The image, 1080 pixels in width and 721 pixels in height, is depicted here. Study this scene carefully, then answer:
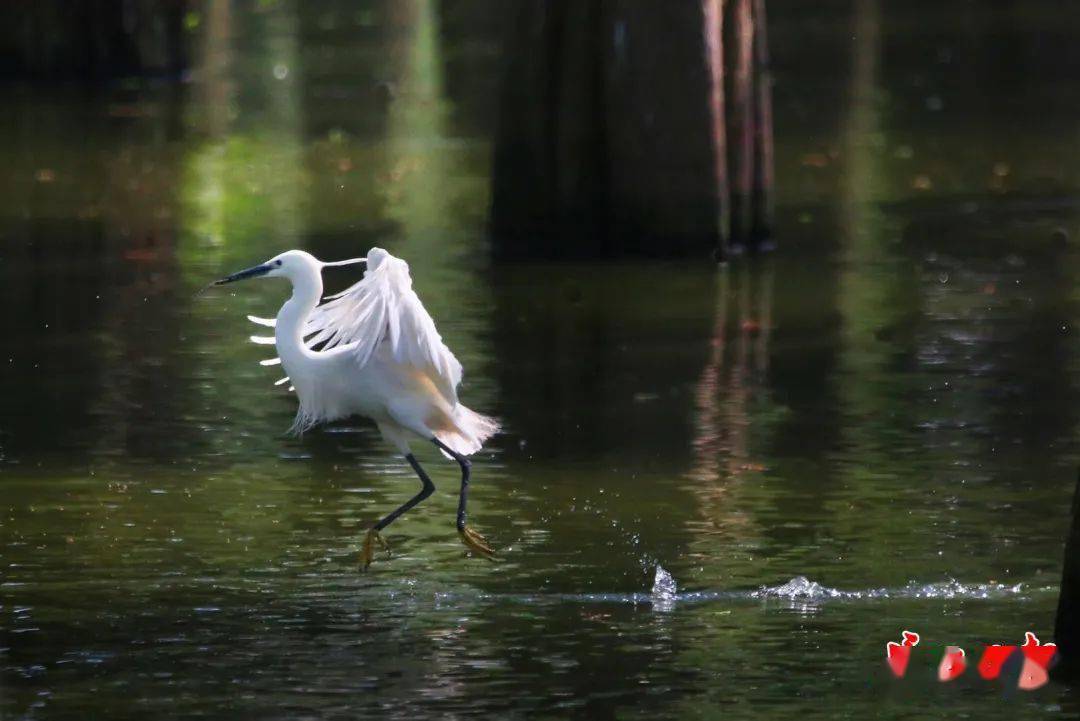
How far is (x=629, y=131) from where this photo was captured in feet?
53.1

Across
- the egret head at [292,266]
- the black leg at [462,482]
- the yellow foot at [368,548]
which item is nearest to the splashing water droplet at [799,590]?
the black leg at [462,482]

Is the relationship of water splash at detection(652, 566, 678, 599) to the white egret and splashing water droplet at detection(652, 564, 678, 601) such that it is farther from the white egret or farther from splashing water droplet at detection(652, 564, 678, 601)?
the white egret

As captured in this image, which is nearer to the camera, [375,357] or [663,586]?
[663,586]

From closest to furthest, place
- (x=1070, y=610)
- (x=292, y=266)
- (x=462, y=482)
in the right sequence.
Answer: (x=1070, y=610), (x=292, y=266), (x=462, y=482)

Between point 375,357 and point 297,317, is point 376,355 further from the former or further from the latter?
point 297,317

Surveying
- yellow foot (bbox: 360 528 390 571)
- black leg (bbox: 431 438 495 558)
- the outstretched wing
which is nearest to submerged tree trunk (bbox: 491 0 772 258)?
the outstretched wing

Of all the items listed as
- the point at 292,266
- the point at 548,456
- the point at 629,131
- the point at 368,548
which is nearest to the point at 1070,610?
the point at 368,548

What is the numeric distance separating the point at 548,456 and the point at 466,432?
107 centimetres

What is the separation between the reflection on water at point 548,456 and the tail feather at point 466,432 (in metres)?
0.26

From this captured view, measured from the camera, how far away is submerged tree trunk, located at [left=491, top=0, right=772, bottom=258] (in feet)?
52.6

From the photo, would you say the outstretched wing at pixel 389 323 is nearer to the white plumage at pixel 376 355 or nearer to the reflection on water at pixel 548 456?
the white plumage at pixel 376 355

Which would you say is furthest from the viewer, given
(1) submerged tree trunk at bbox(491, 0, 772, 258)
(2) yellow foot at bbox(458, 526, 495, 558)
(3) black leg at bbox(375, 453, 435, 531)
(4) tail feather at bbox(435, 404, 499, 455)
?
(1) submerged tree trunk at bbox(491, 0, 772, 258)

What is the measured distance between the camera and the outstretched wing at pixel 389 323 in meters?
9.92

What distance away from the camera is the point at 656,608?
908cm
